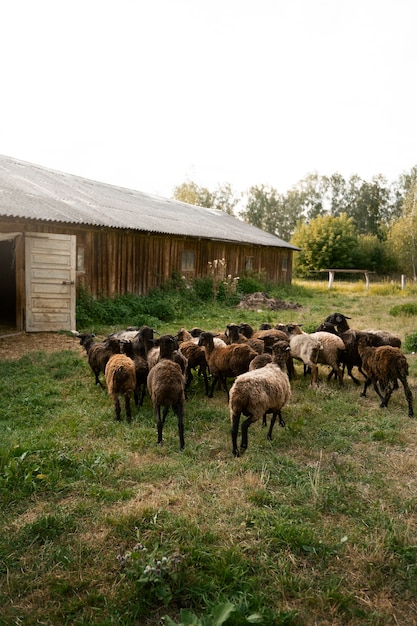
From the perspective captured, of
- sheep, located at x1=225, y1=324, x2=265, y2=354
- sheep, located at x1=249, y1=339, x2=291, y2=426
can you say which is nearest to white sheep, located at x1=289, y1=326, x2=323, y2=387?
sheep, located at x1=225, y1=324, x2=265, y2=354

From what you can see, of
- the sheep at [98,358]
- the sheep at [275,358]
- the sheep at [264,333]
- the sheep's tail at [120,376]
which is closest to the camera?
the sheep's tail at [120,376]

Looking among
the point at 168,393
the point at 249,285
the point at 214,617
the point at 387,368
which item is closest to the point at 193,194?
the point at 249,285

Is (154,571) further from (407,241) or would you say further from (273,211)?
(273,211)

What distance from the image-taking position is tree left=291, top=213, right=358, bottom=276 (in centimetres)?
4581

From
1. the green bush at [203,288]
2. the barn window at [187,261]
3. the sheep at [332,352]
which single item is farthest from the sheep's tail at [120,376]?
the barn window at [187,261]

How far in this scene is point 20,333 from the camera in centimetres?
1196

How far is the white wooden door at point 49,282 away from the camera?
12.1 meters

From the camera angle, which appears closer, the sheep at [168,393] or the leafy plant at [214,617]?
the leafy plant at [214,617]

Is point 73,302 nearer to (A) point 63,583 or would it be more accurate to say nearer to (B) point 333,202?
(A) point 63,583

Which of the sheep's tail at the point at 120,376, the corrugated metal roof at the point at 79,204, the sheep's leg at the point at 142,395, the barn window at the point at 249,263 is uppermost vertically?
the corrugated metal roof at the point at 79,204

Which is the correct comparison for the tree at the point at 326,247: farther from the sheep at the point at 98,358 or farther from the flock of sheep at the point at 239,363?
the sheep at the point at 98,358

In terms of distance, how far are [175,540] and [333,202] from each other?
6776cm

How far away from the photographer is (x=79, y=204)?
A: 1611 cm

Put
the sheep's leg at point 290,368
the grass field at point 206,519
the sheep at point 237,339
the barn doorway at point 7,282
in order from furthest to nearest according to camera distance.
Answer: the barn doorway at point 7,282, the sheep's leg at point 290,368, the sheep at point 237,339, the grass field at point 206,519
